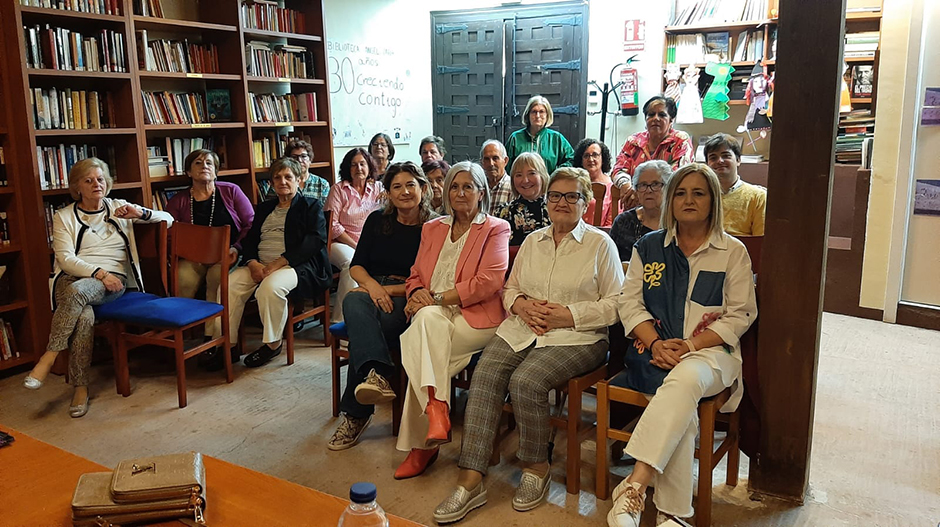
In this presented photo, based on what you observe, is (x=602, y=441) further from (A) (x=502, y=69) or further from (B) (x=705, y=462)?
(A) (x=502, y=69)

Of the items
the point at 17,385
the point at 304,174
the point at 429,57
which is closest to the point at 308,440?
the point at 17,385

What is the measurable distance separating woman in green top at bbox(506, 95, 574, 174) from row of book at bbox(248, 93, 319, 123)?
5.51ft

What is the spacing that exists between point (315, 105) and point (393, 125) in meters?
1.54

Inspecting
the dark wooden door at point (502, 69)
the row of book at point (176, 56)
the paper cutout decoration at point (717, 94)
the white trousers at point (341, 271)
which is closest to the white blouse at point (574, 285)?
the white trousers at point (341, 271)

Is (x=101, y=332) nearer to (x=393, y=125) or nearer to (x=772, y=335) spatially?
(x=772, y=335)

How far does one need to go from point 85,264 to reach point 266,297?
894mm

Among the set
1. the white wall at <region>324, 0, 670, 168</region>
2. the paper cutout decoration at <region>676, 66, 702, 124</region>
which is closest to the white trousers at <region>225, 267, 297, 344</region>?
the white wall at <region>324, 0, 670, 168</region>

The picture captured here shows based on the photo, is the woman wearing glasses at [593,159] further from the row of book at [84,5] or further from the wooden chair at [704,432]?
the row of book at [84,5]

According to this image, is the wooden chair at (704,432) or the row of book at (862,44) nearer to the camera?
the wooden chair at (704,432)

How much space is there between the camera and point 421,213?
11.0ft

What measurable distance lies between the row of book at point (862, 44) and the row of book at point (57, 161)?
5.09 m

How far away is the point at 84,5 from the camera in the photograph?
4035 millimetres

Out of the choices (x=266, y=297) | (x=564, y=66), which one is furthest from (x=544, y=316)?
(x=564, y=66)

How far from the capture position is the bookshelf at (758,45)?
504 centimetres
